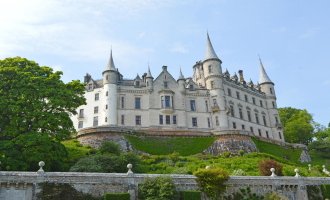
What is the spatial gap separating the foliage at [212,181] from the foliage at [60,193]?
7954mm

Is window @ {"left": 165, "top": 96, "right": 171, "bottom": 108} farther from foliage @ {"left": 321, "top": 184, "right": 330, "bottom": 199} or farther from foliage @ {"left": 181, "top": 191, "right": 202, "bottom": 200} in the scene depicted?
foliage @ {"left": 181, "top": 191, "right": 202, "bottom": 200}

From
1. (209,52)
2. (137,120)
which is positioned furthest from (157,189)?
(209,52)

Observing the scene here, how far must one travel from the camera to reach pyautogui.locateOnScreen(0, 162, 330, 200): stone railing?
19.4 metres

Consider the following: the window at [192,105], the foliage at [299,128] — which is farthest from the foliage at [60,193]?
the foliage at [299,128]

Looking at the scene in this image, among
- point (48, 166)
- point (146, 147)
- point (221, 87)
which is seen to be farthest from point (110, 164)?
point (221, 87)

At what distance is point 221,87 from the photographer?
56.3 m

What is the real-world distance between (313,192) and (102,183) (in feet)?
65.0

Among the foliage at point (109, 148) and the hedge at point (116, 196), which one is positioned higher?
the foliage at point (109, 148)

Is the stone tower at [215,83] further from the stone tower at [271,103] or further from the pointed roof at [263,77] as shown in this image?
the stone tower at [271,103]

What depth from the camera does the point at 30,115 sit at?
1050 inches

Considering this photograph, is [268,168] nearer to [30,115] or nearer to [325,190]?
[325,190]

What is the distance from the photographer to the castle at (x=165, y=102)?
166 feet

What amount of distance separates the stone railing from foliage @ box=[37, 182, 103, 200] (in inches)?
8.8

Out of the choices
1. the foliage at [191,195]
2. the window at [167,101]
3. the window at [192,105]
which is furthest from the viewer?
the window at [192,105]
